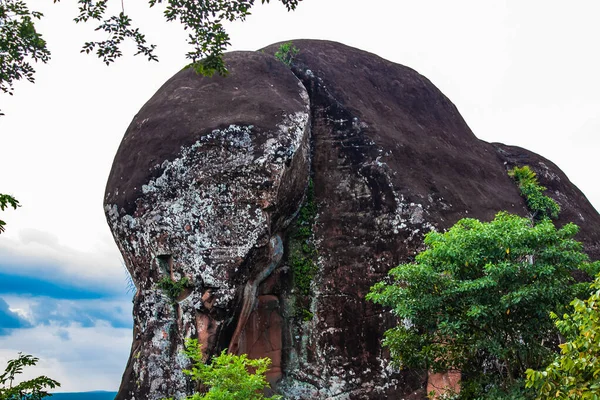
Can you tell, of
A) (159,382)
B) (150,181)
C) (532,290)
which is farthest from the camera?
(150,181)

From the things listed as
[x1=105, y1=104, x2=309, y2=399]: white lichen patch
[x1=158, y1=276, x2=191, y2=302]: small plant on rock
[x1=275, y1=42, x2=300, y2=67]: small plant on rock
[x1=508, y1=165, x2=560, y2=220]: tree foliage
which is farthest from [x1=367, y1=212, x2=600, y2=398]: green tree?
[x1=275, y1=42, x2=300, y2=67]: small plant on rock

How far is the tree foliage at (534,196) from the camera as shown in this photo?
49.9 feet

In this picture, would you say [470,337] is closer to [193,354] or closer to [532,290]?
[532,290]

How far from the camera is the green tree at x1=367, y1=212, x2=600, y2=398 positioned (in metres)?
8.80

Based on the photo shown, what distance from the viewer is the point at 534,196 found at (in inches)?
604

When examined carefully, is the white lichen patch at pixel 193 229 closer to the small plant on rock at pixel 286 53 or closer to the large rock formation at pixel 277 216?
the large rock formation at pixel 277 216

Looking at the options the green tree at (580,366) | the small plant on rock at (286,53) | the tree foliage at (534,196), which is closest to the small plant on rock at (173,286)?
the small plant on rock at (286,53)

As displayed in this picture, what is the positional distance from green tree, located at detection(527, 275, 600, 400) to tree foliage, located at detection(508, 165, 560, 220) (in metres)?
9.08

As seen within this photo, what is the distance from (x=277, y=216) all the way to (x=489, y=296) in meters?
4.12

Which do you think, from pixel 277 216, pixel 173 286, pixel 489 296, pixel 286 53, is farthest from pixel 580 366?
pixel 286 53

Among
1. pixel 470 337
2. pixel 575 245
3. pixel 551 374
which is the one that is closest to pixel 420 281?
pixel 470 337

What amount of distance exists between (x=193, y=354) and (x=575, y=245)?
5.08 meters

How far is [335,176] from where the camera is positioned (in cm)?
1318

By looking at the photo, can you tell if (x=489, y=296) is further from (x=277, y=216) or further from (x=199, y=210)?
(x=199, y=210)
